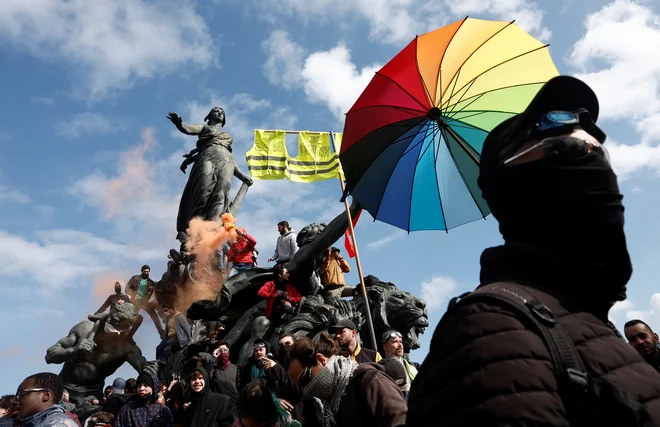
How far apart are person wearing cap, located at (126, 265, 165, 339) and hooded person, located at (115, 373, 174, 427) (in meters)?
9.12

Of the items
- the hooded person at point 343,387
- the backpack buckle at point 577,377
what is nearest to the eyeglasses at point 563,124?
the backpack buckle at point 577,377

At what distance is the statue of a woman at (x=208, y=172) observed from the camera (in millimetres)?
16938

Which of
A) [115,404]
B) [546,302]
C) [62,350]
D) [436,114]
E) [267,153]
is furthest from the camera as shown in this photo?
[267,153]

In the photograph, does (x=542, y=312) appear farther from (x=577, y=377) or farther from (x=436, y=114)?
(x=436, y=114)

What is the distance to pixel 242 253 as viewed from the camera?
1210cm

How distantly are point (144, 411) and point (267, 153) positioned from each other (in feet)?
30.1

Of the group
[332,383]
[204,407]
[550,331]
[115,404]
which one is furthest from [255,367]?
[550,331]

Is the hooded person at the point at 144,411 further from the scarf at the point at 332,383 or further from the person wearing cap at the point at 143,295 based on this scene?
the person wearing cap at the point at 143,295

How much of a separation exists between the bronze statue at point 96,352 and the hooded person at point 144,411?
717 centimetres

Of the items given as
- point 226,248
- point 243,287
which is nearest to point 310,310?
point 243,287

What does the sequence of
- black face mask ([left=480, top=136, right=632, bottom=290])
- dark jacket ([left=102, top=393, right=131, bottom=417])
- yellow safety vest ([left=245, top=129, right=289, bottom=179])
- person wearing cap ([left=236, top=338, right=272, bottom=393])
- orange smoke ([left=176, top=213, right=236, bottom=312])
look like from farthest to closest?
orange smoke ([left=176, top=213, right=236, bottom=312]) → yellow safety vest ([left=245, top=129, right=289, bottom=179]) → dark jacket ([left=102, top=393, right=131, bottom=417]) → person wearing cap ([left=236, top=338, right=272, bottom=393]) → black face mask ([left=480, top=136, right=632, bottom=290])

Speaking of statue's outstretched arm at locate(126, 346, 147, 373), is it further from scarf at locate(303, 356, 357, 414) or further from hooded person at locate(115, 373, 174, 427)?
scarf at locate(303, 356, 357, 414)

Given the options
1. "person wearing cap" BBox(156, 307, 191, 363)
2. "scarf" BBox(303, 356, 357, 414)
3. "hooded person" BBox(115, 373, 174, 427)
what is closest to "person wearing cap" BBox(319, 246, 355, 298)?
"person wearing cap" BBox(156, 307, 191, 363)

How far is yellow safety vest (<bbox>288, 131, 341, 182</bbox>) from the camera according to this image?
12.9 meters
